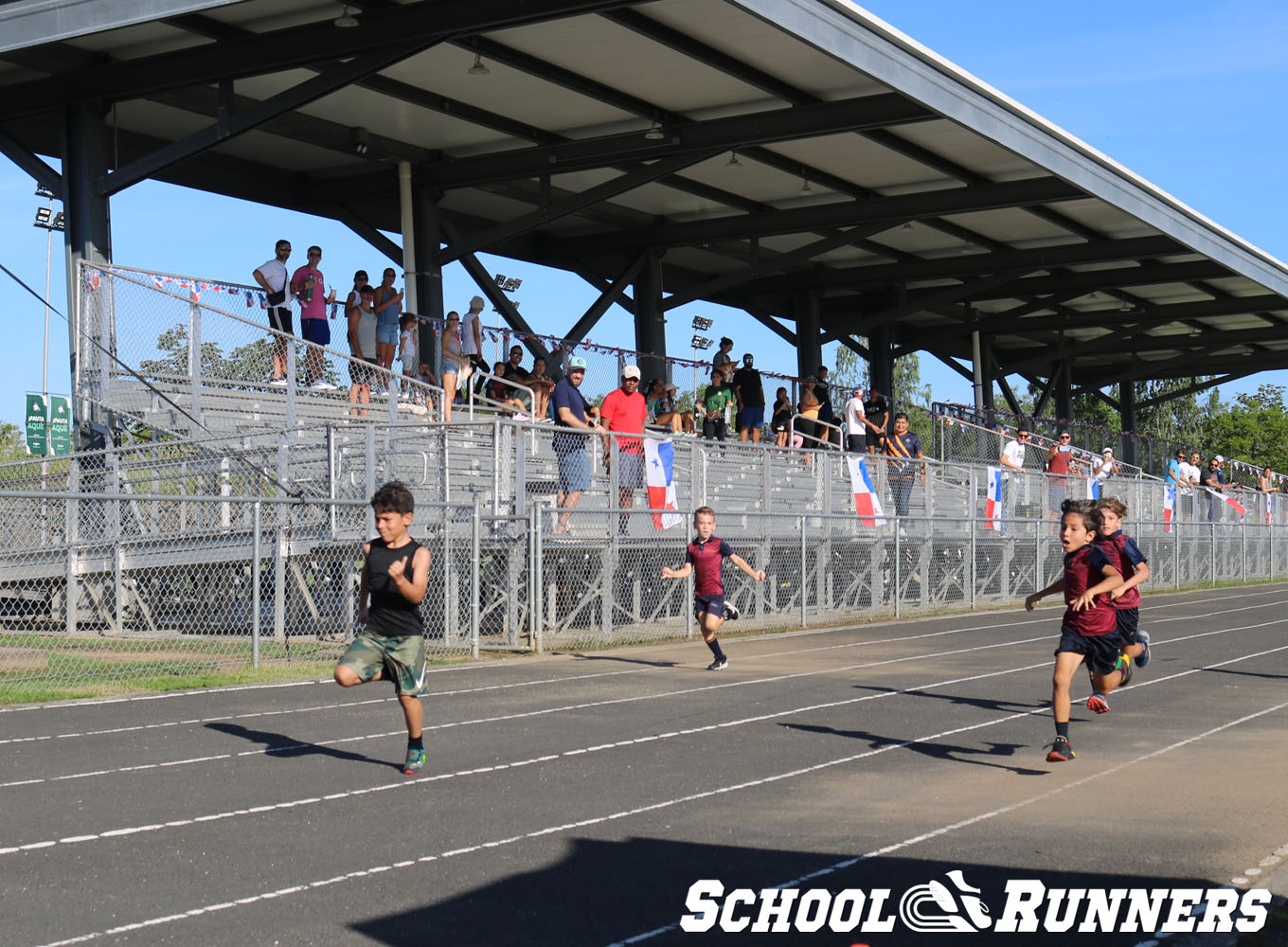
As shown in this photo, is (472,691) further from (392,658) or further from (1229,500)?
(1229,500)

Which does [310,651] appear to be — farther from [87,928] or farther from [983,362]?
[983,362]

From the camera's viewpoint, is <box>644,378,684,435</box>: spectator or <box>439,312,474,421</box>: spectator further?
<box>644,378,684,435</box>: spectator

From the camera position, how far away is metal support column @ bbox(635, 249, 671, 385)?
3194 centimetres

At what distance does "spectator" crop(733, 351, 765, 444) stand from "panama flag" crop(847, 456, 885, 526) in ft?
16.2

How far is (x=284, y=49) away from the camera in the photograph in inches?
775

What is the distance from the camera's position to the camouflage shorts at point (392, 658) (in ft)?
29.4

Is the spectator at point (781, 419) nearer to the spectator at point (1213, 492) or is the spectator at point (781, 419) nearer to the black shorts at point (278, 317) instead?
the black shorts at point (278, 317)

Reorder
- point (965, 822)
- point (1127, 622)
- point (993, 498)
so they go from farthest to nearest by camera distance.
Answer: point (993, 498)
point (1127, 622)
point (965, 822)

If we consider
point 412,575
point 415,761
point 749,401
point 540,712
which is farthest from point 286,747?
point 749,401

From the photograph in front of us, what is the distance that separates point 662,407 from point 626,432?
8404 mm

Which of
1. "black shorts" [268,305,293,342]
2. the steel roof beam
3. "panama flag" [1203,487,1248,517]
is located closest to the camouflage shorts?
the steel roof beam

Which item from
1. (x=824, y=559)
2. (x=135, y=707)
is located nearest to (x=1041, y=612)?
(x=824, y=559)

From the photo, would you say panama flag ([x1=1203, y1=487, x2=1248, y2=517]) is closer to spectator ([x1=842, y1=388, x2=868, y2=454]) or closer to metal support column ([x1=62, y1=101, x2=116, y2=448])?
spectator ([x1=842, y1=388, x2=868, y2=454])

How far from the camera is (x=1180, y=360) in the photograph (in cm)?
4909
